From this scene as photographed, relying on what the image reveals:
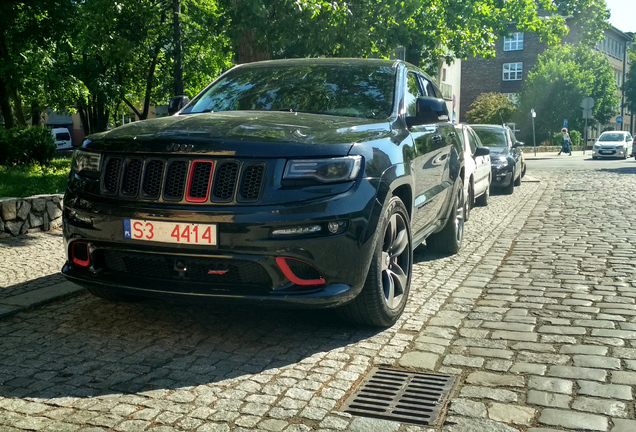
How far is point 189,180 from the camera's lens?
4.24m

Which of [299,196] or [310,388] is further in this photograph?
[299,196]

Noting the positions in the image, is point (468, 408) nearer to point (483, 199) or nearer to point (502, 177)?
point (483, 199)

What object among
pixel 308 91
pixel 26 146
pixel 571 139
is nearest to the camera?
pixel 308 91

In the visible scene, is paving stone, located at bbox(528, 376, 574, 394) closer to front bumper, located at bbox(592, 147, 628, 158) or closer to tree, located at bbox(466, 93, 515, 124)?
front bumper, located at bbox(592, 147, 628, 158)

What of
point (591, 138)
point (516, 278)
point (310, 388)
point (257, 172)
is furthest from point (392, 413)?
point (591, 138)

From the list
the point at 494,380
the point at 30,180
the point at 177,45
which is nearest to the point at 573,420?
the point at 494,380

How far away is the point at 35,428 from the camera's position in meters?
3.27

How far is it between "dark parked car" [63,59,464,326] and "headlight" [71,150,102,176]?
13mm

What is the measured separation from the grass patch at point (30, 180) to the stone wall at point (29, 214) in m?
0.57

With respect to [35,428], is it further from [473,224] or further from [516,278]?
[473,224]

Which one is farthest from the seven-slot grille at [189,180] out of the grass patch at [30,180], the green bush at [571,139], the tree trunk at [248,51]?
the green bush at [571,139]

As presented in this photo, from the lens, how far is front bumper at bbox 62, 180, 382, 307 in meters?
4.15

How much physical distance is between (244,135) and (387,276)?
135 centimetres

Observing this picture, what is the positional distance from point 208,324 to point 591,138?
248 ft
